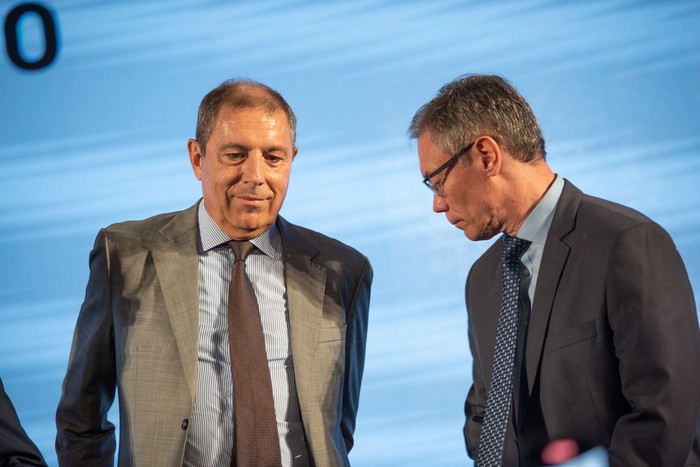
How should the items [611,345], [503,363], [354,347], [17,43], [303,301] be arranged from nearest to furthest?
[611,345] < [503,363] < [303,301] < [354,347] < [17,43]

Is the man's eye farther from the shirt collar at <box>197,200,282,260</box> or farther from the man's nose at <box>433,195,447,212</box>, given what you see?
the man's nose at <box>433,195,447,212</box>

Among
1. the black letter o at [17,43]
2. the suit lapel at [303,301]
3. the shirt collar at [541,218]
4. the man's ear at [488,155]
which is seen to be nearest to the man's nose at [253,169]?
the suit lapel at [303,301]

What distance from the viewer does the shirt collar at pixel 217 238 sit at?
2266 mm

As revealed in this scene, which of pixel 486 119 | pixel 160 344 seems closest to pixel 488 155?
pixel 486 119

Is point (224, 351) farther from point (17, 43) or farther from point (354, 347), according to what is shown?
point (17, 43)

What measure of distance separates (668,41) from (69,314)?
7.88 feet

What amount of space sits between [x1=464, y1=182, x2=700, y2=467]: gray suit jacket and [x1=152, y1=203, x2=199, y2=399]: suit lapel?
78cm

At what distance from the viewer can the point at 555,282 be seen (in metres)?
1.91

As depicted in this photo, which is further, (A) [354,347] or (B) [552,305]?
(A) [354,347]

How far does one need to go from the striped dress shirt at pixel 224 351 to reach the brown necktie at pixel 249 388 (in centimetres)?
4

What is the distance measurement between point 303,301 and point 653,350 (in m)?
0.89

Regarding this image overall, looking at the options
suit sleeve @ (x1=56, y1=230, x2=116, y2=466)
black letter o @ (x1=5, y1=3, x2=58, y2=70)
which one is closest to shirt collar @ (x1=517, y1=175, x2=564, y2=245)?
suit sleeve @ (x1=56, y1=230, x2=116, y2=466)

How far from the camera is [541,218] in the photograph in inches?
79.6

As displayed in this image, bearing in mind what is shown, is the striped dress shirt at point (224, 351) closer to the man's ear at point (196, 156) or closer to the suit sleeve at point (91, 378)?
the man's ear at point (196, 156)
